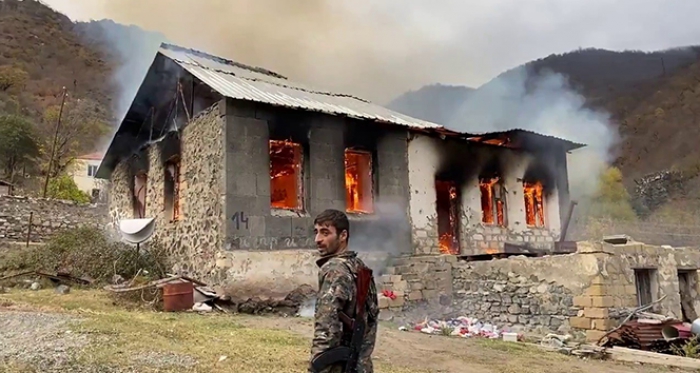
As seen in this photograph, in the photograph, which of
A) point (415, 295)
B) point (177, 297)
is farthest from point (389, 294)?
point (177, 297)

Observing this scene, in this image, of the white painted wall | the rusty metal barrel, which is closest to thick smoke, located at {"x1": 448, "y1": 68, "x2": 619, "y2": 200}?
the rusty metal barrel

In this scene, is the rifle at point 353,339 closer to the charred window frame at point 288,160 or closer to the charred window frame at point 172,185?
the charred window frame at point 288,160

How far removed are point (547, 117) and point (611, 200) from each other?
431 inches

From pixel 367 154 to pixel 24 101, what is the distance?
45.5 meters

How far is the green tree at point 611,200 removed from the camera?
109 feet

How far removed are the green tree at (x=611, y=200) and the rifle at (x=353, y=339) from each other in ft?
106

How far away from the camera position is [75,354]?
15.9 feet

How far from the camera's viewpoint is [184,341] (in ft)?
19.7

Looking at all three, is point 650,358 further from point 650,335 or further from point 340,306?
point 340,306

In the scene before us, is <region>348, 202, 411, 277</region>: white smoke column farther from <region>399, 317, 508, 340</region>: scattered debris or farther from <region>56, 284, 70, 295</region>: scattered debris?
<region>56, 284, 70, 295</region>: scattered debris

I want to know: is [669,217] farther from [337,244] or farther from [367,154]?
[337,244]

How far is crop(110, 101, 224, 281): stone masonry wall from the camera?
10.8 m

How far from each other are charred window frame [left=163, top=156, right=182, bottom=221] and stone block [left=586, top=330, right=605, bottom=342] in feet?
30.8

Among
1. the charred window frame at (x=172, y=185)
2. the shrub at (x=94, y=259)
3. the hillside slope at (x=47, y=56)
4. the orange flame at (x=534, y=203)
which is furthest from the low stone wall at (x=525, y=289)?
the hillside slope at (x=47, y=56)
